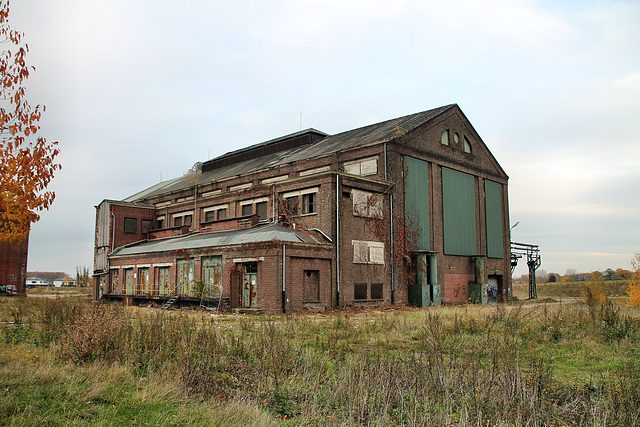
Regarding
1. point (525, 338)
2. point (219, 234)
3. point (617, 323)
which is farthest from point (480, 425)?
point (219, 234)

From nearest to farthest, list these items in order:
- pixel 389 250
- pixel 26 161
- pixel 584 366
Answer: pixel 26 161 → pixel 584 366 → pixel 389 250

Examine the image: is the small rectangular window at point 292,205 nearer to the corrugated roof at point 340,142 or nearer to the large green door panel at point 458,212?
the corrugated roof at point 340,142

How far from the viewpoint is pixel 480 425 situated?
17.0 feet

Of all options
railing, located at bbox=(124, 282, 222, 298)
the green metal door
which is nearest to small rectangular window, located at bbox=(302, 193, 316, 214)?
railing, located at bbox=(124, 282, 222, 298)

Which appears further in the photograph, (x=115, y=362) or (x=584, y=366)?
(x=584, y=366)

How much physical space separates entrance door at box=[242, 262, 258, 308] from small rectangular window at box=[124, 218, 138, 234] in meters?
18.7

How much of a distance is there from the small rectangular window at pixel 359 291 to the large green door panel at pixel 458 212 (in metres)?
7.69

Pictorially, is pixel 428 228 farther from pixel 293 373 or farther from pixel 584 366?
pixel 293 373

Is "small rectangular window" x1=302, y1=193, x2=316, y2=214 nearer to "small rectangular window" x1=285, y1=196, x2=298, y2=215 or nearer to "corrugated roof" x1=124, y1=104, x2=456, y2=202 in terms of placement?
"small rectangular window" x1=285, y1=196, x2=298, y2=215

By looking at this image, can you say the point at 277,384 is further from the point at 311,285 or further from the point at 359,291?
the point at 359,291

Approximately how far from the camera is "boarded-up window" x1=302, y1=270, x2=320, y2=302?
2458cm

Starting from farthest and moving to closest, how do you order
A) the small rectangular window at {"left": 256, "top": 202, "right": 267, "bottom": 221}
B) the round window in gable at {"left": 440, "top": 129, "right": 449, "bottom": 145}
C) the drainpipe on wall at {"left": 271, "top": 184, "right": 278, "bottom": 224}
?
1. the round window in gable at {"left": 440, "top": 129, "right": 449, "bottom": 145}
2. the small rectangular window at {"left": 256, "top": 202, "right": 267, "bottom": 221}
3. the drainpipe on wall at {"left": 271, "top": 184, "right": 278, "bottom": 224}

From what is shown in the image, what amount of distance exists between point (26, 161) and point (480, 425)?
25.4 feet

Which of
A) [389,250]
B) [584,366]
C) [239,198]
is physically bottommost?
[584,366]
